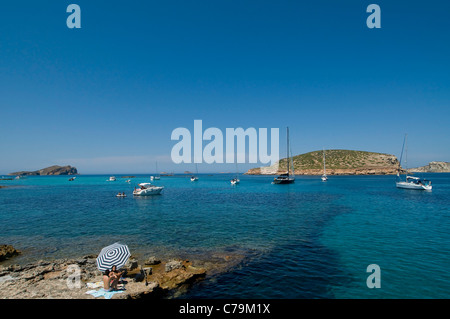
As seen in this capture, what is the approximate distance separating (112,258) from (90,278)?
2279 millimetres

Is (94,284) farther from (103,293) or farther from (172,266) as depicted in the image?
(172,266)

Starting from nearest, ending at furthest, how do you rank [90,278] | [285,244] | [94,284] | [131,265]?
[94,284] < [90,278] < [131,265] < [285,244]

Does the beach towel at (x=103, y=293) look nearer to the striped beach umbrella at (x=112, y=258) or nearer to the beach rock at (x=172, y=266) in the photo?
the striped beach umbrella at (x=112, y=258)

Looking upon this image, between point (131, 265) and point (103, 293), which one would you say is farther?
point (131, 265)

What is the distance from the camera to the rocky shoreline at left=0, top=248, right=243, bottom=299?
402 inches

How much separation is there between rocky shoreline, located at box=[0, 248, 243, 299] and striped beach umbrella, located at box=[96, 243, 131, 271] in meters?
0.88

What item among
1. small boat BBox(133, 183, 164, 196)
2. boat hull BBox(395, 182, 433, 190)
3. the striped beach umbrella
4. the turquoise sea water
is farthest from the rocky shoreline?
boat hull BBox(395, 182, 433, 190)

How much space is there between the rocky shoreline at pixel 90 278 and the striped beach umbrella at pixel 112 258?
88cm

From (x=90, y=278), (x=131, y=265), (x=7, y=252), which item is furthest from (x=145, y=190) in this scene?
(x=90, y=278)

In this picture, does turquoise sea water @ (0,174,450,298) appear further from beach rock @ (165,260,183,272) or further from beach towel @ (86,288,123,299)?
beach towel @ (86,288,123,299)

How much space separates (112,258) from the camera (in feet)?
36.7

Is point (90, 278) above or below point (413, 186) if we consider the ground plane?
above
